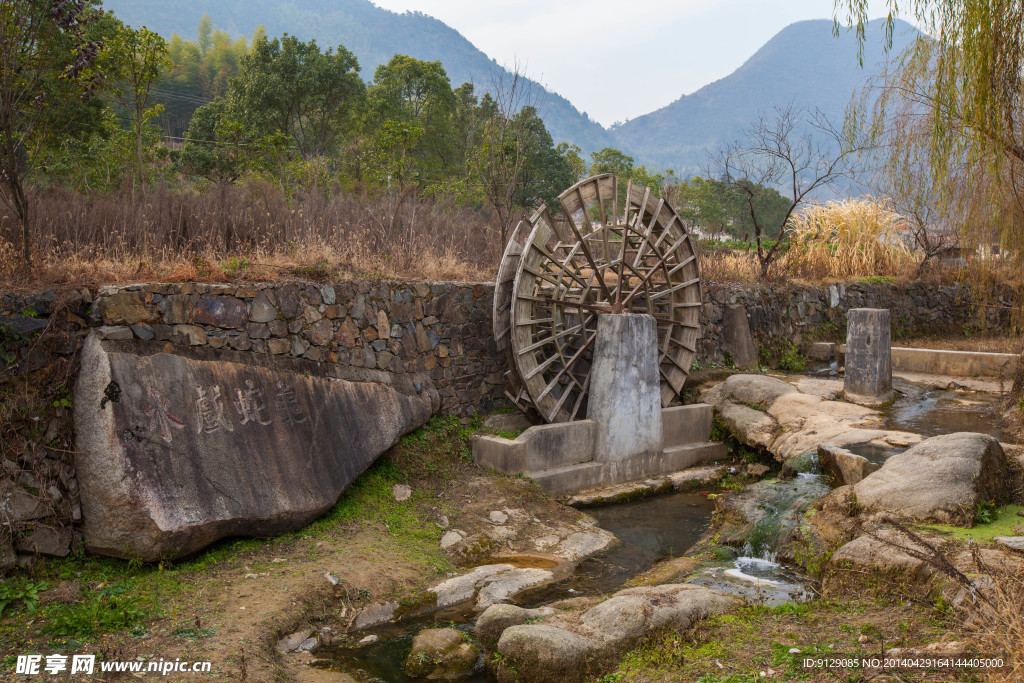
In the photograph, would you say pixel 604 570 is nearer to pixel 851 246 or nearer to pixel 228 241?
pixel 228 241

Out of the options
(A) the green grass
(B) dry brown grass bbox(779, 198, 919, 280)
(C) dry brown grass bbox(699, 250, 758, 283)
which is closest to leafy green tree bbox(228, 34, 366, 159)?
(C) dry brown grass bbox(699, 250, 758, 283)

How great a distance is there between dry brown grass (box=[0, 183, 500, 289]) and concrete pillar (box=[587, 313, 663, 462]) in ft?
6.63

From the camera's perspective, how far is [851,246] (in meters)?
16.1

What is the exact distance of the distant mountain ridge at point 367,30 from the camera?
140m

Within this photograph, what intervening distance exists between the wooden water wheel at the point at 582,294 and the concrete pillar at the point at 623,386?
0.49 meters

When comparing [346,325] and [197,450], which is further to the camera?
[346,325]

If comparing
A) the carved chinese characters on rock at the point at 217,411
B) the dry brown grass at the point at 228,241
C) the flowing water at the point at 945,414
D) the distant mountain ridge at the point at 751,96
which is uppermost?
the distant mountain ridge at the point at 751,96

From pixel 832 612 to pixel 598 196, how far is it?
620cm

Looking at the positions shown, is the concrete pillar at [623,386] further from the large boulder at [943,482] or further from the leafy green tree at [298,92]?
the leafy green tree at [298,92]

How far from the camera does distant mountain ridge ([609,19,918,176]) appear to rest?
533 ft

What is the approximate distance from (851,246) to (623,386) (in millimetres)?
10521

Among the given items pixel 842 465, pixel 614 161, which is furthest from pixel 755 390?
pixel 614 161
